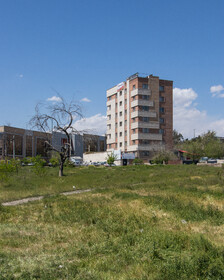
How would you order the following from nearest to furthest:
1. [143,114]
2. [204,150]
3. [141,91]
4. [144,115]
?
[141,91]
[143,114]
[144,115]
[204,150]

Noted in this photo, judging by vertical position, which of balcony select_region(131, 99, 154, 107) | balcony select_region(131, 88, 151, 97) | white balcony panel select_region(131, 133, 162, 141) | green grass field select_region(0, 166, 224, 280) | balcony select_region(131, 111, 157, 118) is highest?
balcony select_region(131, 88, 151, 97)

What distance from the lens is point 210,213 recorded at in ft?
33.9

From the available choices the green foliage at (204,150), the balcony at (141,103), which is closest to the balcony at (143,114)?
the balcony at (141,103)

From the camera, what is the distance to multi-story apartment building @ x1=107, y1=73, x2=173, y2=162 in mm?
81750

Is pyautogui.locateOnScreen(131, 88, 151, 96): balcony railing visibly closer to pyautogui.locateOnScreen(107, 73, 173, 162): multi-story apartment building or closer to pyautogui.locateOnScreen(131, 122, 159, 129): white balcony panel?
pyautogui.locateOnScreen(107, 73, 173, 162): multi-story apartment building

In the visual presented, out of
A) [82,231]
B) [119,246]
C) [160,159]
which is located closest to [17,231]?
[82,231]

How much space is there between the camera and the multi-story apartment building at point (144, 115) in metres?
81.8

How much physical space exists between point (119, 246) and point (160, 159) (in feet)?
218

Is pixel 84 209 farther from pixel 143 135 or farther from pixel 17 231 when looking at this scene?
pixel 143 135

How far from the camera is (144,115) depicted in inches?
3243

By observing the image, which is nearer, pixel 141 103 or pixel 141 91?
pixel 141 91

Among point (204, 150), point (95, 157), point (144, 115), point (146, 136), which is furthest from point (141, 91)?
point (204, 150)

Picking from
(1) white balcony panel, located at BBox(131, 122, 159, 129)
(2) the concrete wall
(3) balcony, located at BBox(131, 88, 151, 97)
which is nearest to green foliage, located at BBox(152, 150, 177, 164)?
(1) white balcony panel, located at BBox(131, 122, 159, 129)

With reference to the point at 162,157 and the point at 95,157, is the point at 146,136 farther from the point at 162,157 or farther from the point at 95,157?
the point at 95,157
